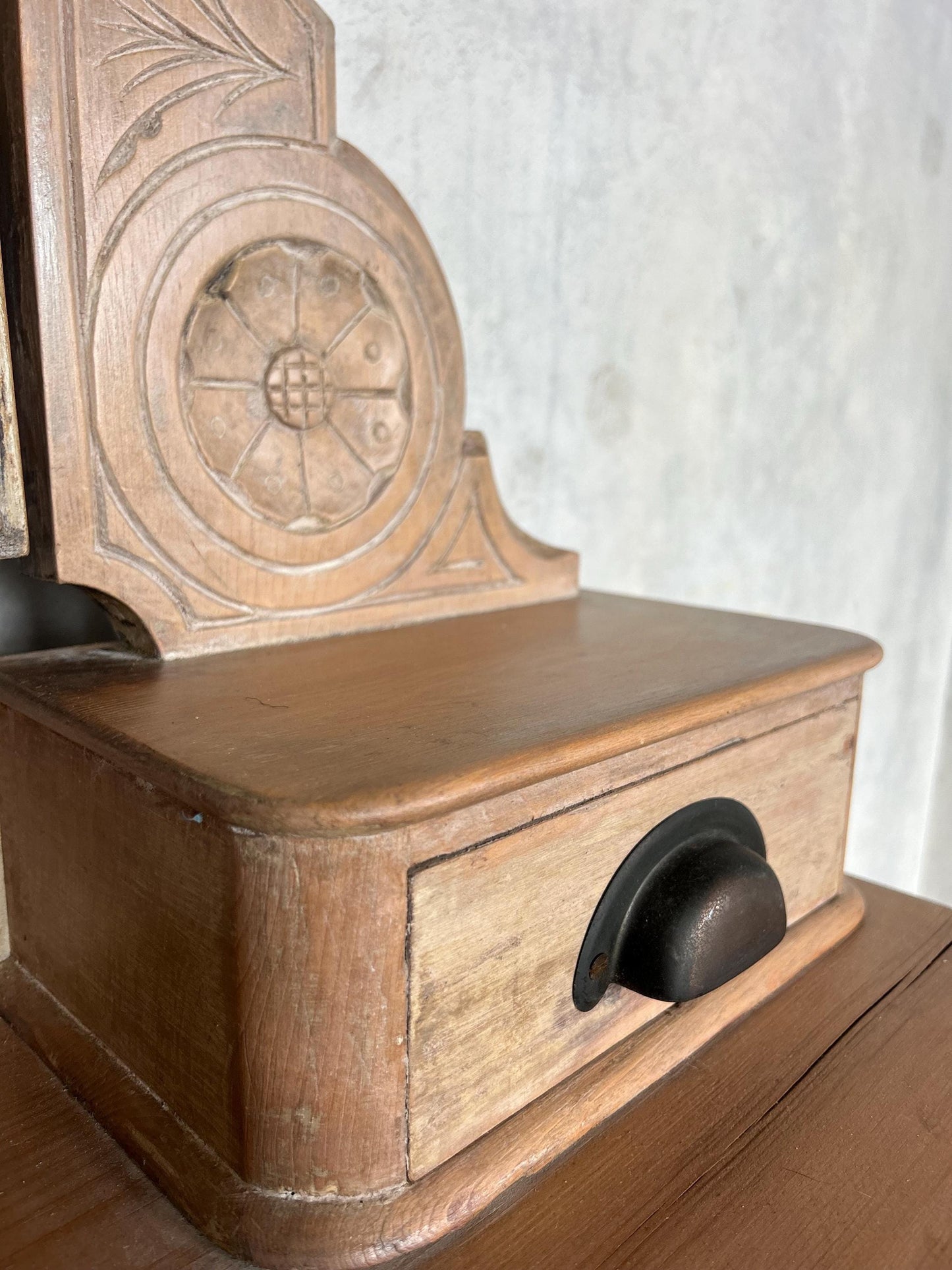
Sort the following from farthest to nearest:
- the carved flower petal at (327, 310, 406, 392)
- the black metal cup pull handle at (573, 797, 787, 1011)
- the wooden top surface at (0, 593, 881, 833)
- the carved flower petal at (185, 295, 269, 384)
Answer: the carved flower petal at (327, 310, 406, 392), the carved flower petal at (185, 295, 269, 384), the black metal cup pull handle at (573, 797, 787, 1011), the wooden top surface at (0, 593, 881, 833)

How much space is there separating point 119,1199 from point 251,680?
0.33m

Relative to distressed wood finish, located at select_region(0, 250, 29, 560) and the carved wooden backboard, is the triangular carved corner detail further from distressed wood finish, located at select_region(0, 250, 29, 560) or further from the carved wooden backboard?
distressed wood finish, located at select_region(0, 250, 29, 560)

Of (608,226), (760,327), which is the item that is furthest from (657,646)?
(760,327)

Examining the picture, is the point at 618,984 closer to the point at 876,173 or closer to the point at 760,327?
the point at 760,327

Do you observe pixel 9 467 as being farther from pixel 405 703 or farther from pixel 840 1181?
pixel 840 1181

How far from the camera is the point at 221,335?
2.54 feet

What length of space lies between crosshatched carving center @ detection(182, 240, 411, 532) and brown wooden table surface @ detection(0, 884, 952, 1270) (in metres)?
0.48

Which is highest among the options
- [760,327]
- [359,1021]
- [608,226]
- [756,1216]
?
[608,226]

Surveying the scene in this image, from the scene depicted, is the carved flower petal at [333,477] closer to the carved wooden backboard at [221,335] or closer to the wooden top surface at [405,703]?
the carved wooden backboard at [221,335]

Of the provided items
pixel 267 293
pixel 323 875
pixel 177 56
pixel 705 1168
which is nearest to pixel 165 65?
pixel 177 56

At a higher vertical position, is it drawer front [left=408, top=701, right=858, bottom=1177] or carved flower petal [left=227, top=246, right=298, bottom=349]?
carved flower petal [left=227, top=246, right=298, bottom=349]

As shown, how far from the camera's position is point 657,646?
33.4 inches

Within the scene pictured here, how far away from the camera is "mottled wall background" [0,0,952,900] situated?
3.81ft

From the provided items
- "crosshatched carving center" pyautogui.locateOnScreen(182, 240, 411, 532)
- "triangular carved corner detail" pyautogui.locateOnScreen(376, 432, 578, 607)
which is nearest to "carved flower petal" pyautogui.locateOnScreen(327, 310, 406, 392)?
"crosshatched carving center" pyautogui.locateOnScreen(182, 240, 411, 532)
